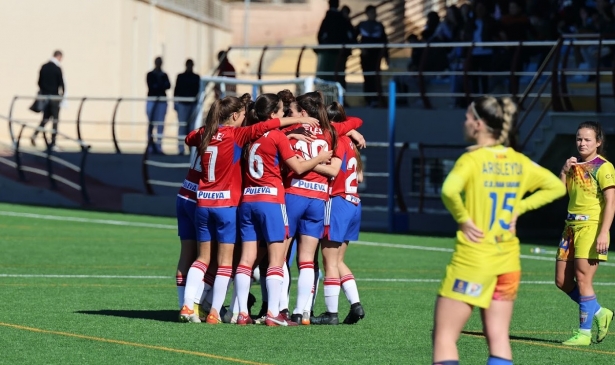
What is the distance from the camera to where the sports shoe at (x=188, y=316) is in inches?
423

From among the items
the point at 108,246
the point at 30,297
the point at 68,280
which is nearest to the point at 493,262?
the point at 30,297

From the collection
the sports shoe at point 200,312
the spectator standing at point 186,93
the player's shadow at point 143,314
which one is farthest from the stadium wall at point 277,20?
the sports shoe at point 200,312

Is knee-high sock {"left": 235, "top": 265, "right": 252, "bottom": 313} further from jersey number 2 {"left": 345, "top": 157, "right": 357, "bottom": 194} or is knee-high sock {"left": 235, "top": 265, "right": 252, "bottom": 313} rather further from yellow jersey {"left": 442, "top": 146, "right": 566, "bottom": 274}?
yellow jersey {"left": 442, "top": 146, "right": 566, "bottom": 274}

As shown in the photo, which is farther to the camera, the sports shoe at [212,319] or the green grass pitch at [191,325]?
the sports shoe at [212,319]

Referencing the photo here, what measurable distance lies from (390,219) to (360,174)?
40.1 ft

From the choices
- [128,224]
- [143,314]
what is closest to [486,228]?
[143,314]

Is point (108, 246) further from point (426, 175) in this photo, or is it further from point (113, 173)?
point (113, 173)

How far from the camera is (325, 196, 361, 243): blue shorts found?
11.0 metres

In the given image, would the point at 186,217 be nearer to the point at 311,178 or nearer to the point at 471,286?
the point at 311,178

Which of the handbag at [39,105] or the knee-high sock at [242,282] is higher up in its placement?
the handbag at [39,105]

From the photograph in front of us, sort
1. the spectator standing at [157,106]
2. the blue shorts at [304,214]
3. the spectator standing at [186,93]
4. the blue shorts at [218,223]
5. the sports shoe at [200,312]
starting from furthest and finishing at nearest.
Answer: the spectator standing at [186,93] → the spectator standing at [157,106] → the sports shoe at [200,312] → the blue shorts at [304,214] → the blue shorts at [218,223]

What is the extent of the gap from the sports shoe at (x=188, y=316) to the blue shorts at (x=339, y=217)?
1.29 m

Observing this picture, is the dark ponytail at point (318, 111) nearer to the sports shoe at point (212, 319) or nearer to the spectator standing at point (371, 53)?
the sports shoe at point (212, 319)

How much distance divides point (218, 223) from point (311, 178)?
2.76 ft
